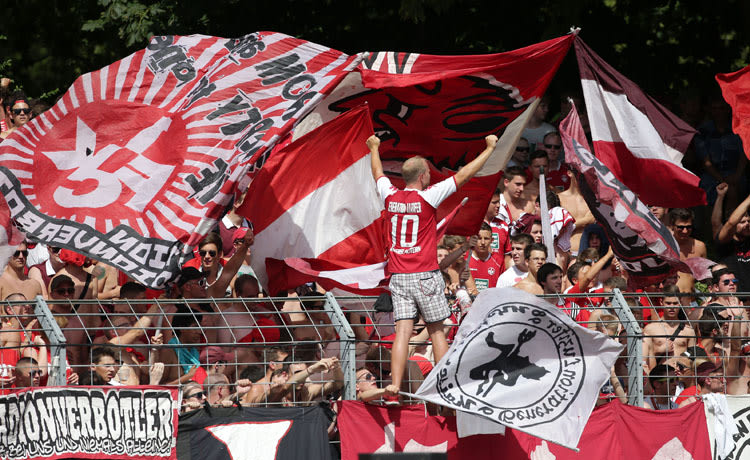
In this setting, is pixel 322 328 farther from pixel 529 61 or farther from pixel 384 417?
pixel 529 61

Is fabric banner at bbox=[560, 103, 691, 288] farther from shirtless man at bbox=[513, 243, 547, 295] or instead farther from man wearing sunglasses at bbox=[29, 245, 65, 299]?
man wearing sunglasses at bbox=[29, 245, 65, 299]

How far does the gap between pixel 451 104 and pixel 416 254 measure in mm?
2221

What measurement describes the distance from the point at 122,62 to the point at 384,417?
4.34 meters

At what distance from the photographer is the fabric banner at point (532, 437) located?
32.4ft

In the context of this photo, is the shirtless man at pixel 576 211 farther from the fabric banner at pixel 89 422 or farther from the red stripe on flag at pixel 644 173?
the fabric banner at pixel 89 422

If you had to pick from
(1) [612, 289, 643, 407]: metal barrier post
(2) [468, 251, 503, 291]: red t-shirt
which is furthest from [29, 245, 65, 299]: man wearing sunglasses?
(1) [612, 289, 643, 407]: metal barrier post

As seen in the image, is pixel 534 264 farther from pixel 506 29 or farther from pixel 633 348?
pixel 506 29

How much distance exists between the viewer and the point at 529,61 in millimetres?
11484

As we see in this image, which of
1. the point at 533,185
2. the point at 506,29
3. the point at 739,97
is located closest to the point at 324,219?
the point at 739,97

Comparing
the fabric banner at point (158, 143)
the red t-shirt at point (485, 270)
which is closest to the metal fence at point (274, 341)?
the fabric banner at point (158, 143)

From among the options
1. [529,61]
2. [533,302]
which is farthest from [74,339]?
[529,61]

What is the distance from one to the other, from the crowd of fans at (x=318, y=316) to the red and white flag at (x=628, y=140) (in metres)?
0.99

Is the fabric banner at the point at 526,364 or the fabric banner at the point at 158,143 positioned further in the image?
the fabric banner at the point at 158,143

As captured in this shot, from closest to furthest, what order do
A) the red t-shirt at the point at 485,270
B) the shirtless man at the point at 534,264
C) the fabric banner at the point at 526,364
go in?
1. the fabric banner at the point at 526,364
2. the shirtless man at the point at 534,264
3. the red t-shirt at the point at 485,270
